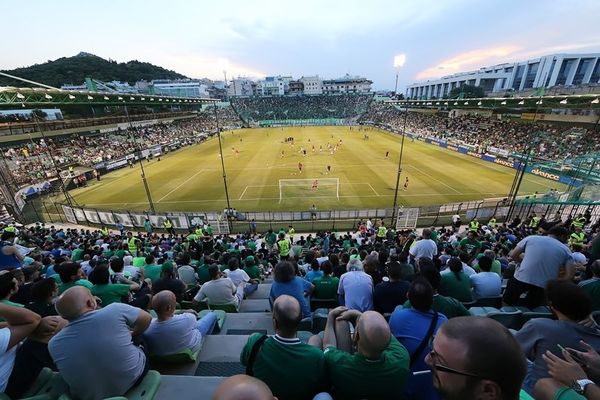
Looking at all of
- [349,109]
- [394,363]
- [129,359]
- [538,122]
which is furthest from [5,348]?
[349,109]

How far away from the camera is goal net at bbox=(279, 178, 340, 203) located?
28278mm

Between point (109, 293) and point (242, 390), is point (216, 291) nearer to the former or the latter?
point (109, 293)

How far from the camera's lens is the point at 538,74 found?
92.6 meters

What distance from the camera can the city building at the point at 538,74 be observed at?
274ft

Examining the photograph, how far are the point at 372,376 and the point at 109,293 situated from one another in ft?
15.5

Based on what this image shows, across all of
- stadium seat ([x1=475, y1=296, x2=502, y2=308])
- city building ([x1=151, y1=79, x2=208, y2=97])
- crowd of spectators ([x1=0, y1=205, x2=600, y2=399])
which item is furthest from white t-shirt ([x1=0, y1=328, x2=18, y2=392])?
city building ([x1=151, y1=79, x2=208, y2=97])

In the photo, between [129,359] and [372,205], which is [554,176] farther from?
[129,359]

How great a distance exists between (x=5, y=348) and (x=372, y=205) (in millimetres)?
24718

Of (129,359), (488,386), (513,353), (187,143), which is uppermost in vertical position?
(513,353)

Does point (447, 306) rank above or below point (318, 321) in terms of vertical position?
above

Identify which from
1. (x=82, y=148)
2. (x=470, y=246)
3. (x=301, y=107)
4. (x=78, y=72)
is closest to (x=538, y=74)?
(x=301, y=107)

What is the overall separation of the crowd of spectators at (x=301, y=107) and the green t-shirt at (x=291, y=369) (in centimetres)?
12035

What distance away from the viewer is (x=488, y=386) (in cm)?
139

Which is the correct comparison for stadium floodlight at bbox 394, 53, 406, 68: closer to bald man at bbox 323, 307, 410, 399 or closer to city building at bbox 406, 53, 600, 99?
bald man at bbox 323, 307, 410, 399
